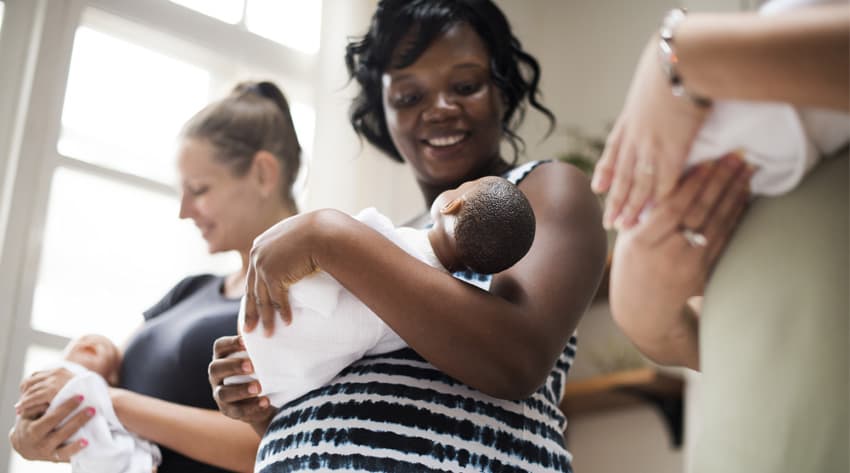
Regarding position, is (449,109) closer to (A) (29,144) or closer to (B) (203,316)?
(B) (203,316)

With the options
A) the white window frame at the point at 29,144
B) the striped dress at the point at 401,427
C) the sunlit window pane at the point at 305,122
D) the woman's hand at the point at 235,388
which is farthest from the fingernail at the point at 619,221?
the sunlit window pane at the point at 305,122

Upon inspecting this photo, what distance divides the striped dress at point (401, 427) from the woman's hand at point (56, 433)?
1.39 ft

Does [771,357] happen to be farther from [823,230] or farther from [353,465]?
[353,465]

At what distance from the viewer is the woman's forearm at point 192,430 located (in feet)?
4.21

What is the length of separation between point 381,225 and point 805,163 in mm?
477

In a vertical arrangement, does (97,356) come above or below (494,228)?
below

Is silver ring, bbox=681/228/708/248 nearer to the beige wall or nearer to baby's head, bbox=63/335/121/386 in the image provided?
baby's head, bbox=63/335/121/386

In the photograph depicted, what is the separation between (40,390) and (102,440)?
129 millimetres

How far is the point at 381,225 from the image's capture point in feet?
3.25

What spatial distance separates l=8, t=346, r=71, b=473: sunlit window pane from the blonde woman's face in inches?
15.6

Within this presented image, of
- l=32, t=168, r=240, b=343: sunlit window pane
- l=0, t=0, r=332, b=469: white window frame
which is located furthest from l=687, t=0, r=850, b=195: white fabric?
l=32, t=168, r=240, b=343: sunlit window pane

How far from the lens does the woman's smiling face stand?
131 cm

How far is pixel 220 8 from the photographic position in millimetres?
2498

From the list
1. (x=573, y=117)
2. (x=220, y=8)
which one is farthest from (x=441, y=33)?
(x=573, y=117)
